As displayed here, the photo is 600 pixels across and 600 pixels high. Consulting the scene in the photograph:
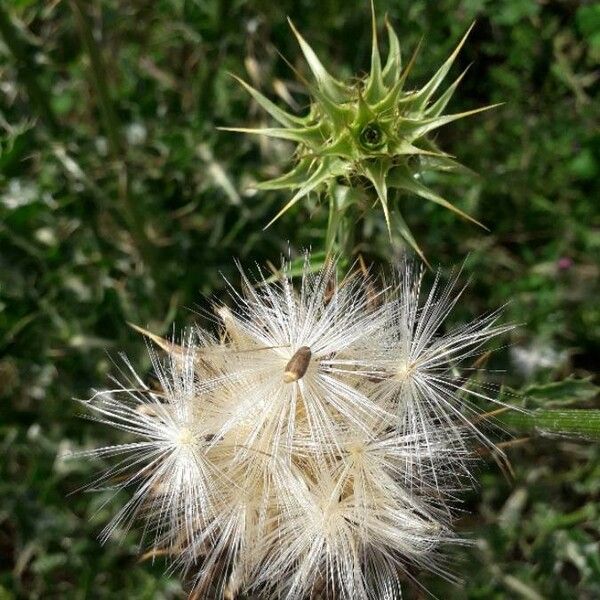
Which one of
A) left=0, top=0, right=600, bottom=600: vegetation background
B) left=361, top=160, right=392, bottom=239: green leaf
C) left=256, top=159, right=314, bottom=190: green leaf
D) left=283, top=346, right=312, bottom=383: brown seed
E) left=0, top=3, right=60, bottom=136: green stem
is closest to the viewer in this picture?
left=283, top=346, right=312, bottom=383: brown seed

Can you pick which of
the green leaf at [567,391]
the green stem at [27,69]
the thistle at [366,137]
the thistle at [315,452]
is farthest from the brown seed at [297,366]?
the green stem at [27,69]

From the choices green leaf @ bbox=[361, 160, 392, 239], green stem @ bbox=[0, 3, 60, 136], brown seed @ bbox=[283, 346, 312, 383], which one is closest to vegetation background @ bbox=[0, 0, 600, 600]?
green stem @ bbox=[0, 3, 60, 136]

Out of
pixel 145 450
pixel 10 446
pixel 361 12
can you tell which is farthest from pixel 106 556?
pixel 361 12

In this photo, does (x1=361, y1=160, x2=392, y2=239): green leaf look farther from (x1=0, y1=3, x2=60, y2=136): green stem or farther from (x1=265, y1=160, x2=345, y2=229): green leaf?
(x1=0, y1=3, x2=60, y2=136): green stem

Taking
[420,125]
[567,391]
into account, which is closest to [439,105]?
[420,125]

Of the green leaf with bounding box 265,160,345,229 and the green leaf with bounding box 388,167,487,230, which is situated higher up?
the green leaf with bounding box 388,167,487,230

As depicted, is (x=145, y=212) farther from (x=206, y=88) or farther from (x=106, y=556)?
(x=106, y=556)

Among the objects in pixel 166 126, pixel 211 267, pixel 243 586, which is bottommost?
pixel 243 586
